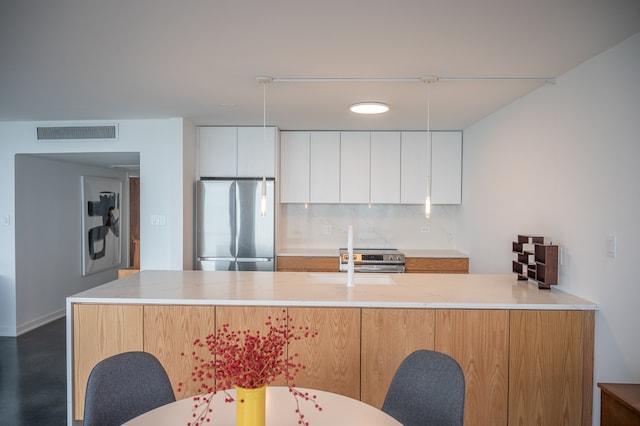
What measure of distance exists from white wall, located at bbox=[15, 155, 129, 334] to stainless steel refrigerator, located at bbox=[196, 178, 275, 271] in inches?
82.8

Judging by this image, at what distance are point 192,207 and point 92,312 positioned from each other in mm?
2262

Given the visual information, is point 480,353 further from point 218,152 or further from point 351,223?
point 218,152

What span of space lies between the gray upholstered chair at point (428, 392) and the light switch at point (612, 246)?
1363mm

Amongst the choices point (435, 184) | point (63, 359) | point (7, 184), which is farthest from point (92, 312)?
point (435, 184)

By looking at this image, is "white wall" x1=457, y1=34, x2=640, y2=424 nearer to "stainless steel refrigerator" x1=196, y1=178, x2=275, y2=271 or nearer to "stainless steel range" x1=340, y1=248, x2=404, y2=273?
"stainless steel range" x1=340, y1=248, x2=404, y2=273

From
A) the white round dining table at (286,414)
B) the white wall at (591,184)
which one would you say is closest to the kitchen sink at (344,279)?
the white wall at (591,184)

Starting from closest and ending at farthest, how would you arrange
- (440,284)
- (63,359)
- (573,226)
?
1. (573,226)
2. (440,284)
3. (63,359)

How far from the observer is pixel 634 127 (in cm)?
224

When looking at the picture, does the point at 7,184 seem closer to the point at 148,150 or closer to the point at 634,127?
the point at 148,150

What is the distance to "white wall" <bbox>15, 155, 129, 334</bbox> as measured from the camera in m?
4.83

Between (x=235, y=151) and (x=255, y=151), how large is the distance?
0.24 metres

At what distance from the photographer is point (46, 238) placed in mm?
5297

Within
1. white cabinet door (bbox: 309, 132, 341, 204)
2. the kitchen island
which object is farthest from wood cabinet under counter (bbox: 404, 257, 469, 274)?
the kitchen island

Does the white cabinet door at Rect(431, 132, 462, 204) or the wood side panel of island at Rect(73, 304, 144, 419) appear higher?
the white cabinet door at Rect(431, 132, 462, 204)
